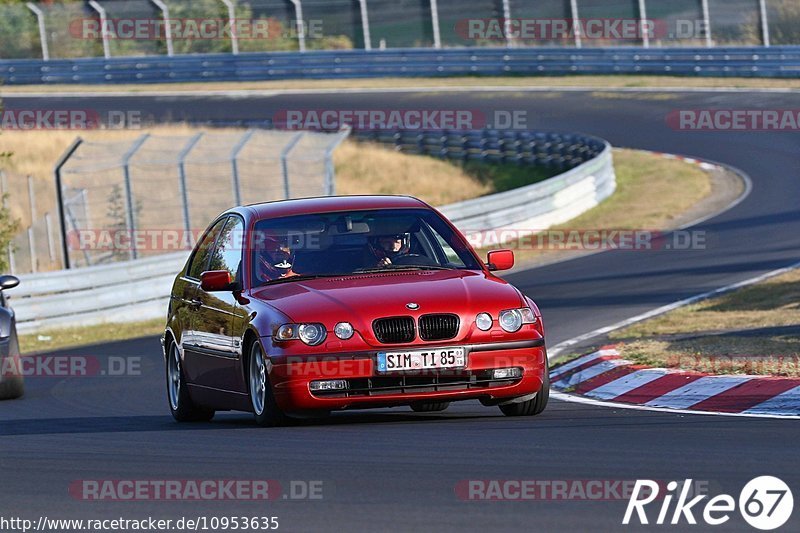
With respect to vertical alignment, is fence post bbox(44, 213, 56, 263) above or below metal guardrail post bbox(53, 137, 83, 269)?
below

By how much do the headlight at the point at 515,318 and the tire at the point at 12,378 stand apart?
5.97 metres

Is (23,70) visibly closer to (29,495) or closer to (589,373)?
(589,373)

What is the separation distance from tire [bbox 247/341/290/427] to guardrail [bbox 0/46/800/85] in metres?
31.7

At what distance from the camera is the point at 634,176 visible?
30.2 metres

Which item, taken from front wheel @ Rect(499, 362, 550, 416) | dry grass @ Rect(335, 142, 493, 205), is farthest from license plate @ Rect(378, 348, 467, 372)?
dry grass @ Rect(335, 142, 493, 205)

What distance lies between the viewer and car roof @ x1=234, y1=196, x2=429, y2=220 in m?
9.66

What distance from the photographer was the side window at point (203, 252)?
34.1 feet

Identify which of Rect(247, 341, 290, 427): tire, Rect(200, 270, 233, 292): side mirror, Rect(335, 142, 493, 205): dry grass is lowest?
Rect(335, 142, 493, 205): dry grass

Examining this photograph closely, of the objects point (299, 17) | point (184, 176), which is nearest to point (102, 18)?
point (299, 17)

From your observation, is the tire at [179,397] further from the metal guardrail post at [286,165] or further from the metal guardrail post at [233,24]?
the metal guardrail post at [233,24]

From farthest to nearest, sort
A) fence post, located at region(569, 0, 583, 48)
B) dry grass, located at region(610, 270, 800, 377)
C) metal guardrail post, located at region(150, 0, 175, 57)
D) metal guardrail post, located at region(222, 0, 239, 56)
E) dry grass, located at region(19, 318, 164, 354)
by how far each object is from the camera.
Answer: metal guardrail post, located at region(150, 0, 175, 57) < metal guardrail post, located at region(222, 0, 239, 56) < fence post, located at region(569, 0, 583, 48) < dry grass, located at region(19, 318, 164, 354) < dry grass, located at region(610, 270, 800, 377)

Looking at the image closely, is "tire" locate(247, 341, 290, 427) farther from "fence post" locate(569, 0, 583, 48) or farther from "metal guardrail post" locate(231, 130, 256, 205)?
"fence post" locate(569, 0, 583, 48)

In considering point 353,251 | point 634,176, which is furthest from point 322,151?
point 353,251

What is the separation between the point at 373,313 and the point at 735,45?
33052 mm
